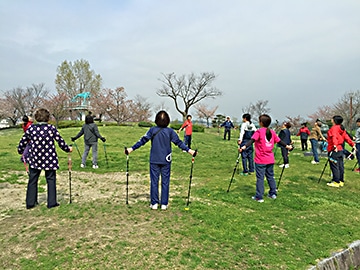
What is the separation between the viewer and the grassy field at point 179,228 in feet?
11.9

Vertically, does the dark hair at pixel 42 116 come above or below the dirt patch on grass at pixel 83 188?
above

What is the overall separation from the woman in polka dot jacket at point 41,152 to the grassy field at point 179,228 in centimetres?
35

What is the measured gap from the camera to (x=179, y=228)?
4516mm

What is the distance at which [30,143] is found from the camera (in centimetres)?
521

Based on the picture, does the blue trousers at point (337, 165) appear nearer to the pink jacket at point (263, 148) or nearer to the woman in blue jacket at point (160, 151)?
the pink jacket at point (263, 148)

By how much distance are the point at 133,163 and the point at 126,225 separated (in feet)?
22.5

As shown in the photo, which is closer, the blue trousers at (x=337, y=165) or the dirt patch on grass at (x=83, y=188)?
the dirt patch on grass at (x=83, y=188)

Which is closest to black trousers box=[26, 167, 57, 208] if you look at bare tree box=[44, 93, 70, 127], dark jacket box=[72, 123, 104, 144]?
dark jacket box=[72, 123, 104, 144]

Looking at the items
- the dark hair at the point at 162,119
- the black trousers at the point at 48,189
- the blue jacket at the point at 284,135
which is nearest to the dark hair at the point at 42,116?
the black trousers at the point at 48,189

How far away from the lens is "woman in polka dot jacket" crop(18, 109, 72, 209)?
5156mm

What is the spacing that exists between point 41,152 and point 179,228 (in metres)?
2.90

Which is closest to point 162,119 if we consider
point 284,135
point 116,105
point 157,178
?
point 157,178

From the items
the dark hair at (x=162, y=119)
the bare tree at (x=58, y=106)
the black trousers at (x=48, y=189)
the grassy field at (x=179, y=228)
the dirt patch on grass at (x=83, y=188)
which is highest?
the bare tree at (x=58, y=106)

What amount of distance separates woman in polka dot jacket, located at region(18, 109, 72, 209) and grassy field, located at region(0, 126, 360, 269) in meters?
0.35
